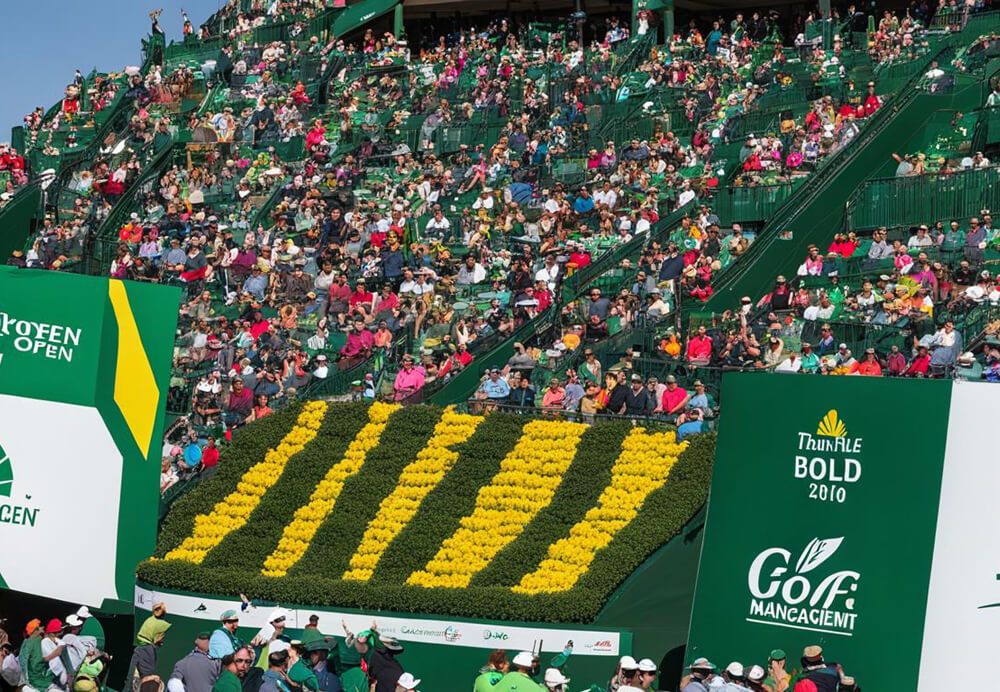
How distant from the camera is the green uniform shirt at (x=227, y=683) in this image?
14288 mm

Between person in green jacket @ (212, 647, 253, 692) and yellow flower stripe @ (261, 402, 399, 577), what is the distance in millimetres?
5677

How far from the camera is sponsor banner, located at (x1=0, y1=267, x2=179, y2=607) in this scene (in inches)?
664

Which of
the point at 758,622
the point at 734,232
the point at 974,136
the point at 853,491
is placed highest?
the point at 974,136

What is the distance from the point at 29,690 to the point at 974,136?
16.3 m

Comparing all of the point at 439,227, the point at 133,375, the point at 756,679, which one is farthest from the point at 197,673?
the point at 439,227

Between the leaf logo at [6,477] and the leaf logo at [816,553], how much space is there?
753 centimetres

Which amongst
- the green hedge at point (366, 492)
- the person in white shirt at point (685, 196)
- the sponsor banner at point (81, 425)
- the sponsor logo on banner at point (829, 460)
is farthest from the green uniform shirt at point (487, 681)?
the person in white shirt at point (685, 196)

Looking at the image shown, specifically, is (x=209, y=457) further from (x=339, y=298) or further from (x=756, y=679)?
(x=756, y=679)

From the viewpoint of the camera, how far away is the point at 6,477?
1702cm

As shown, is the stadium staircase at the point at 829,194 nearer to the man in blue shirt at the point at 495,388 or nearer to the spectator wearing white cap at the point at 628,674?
the man in blue shirt at the point at 495,388

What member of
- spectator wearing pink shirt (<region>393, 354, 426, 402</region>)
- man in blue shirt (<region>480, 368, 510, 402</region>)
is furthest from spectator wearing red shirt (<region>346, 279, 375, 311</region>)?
man in blue shirt (<region>480, 368, 510, 402</region>)

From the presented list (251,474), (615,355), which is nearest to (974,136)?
(615,355)

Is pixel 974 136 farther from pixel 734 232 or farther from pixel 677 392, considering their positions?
pixel 677 392

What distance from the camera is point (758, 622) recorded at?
15.2 m
